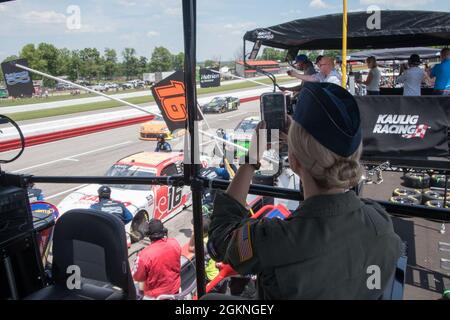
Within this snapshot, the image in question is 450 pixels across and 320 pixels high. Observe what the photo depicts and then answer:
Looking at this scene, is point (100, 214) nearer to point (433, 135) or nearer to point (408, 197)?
point (433, 135)

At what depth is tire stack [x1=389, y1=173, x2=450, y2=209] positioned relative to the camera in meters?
8.54

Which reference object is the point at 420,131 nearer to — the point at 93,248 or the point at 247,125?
the point at 93,248

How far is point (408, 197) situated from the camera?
28.4ft

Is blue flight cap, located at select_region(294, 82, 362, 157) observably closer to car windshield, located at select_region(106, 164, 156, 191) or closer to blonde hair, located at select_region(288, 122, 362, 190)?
blonde hair, located at select_region(288, 122, 362, 190)

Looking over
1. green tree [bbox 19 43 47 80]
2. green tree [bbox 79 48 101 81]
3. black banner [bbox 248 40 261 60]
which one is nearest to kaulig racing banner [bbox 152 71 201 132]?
green tree [bbox 79 48 101 81]

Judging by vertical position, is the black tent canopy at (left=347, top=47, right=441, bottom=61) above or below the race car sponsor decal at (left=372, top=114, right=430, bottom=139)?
above

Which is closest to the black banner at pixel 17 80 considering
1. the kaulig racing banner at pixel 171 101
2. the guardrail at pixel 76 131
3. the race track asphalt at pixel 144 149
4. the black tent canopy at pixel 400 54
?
the kaulig racing banner at pixel 171 101

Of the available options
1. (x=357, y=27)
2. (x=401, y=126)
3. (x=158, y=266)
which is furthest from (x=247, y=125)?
(x=158, y=266)

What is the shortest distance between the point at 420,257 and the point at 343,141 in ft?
20.8

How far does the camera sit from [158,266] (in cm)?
417

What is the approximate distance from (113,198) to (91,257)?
5.73 metres

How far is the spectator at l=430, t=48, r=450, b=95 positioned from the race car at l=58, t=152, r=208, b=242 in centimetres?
479

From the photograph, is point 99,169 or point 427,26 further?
point 99,169
